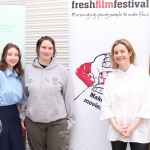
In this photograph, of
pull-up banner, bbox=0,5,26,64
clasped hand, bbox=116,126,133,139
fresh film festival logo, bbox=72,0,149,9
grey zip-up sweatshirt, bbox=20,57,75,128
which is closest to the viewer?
clasped hand, bbox=116,126,133,139

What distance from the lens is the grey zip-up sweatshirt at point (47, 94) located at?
6.91 feet

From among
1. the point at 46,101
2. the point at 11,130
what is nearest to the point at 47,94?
the point at 46,101

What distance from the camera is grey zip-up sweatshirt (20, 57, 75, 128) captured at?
2107 millimetres

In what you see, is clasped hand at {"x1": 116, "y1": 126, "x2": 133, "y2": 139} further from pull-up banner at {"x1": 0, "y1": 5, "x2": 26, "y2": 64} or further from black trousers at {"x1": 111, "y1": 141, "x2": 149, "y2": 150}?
pull-up banner at {"x1": 0, "y1": 5, "x2": 26, "y2": 64}

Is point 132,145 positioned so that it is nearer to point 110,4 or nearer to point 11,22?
point 110,4

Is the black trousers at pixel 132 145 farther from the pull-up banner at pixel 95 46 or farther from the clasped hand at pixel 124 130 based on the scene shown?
the pull-up banner at pixel 95 46

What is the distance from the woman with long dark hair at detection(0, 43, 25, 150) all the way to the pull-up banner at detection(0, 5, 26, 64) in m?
0.33

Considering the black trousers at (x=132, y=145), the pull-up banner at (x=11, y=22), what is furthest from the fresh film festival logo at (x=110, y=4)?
the black trousers at (x=132, y=145)

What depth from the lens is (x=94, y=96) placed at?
7.76 feet

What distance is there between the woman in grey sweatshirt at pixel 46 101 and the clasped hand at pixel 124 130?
511mm

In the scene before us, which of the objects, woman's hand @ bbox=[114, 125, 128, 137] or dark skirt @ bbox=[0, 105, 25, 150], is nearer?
woman's hand @ bbox=[114, 125, 128, 137]

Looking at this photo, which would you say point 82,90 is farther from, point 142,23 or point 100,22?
point 142,23

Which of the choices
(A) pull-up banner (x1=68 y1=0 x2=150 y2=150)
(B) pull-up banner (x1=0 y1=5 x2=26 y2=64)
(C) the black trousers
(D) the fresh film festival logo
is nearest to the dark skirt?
(A) pull-up banner (x1=68 y1=0 x2=150 y2=150)

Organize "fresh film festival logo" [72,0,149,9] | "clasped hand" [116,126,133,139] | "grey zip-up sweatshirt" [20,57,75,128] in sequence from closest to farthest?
1. "clasped hand" [116,126,133,139]
2. "grey zip-up sweatshirt" [20,57,75,128]
3. "fresh film festival logo" [72,0,149,9]
